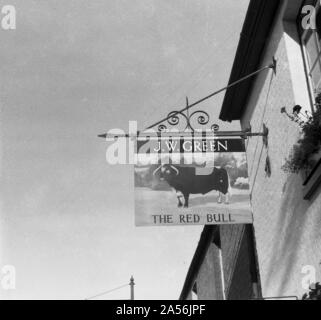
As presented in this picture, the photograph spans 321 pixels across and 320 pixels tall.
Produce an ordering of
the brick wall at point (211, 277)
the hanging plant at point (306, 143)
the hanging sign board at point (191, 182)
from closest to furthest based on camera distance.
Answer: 1. the hanging plant at point (306, 143)
2. the hanging sign board at point (191, 182)
3. the brick wall at point (211, 277)

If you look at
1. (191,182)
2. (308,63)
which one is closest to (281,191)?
(191,182)

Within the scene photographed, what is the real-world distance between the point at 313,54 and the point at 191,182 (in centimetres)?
232

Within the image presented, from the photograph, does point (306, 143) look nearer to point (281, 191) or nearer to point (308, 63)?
point (281, 191)

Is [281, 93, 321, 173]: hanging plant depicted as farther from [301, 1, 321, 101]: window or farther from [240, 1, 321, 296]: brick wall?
[301, 1, 321, 101]: window

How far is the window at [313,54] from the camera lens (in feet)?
25.3

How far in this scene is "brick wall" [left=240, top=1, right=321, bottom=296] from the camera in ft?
24.3

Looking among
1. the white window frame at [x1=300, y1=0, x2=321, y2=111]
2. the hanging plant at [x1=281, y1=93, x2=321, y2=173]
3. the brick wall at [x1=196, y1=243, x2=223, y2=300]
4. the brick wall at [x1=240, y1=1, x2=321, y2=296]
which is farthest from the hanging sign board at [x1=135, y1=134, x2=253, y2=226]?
the brick wall at [x1=196, y1=243, x2=223, y2=300]

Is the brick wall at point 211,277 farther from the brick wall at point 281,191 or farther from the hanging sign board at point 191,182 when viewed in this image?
the hanging sign board at point 191,182

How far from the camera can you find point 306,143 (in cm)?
703

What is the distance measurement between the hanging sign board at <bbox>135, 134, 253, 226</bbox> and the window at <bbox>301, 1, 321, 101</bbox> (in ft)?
4.09

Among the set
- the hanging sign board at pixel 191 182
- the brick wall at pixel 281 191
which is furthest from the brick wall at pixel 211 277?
the hanging sign board at pixel 191 182

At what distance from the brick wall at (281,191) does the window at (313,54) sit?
9 cm
